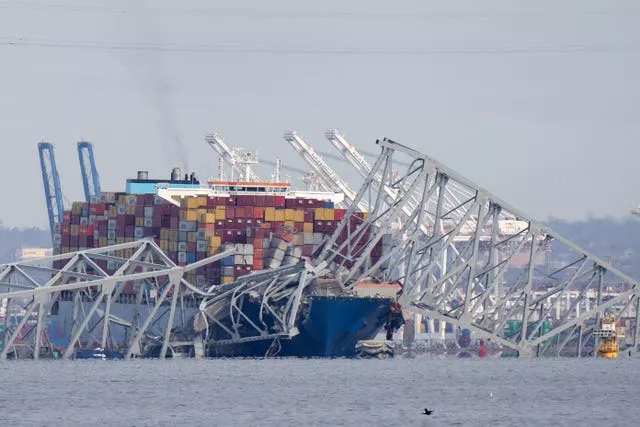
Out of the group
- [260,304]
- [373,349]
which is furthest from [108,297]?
[373,349]

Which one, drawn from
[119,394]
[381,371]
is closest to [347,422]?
[119,394]

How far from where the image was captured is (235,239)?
145m

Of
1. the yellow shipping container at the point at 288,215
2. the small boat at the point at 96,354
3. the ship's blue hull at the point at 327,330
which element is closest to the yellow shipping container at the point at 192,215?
the yellow shipping container at the point at 288,215

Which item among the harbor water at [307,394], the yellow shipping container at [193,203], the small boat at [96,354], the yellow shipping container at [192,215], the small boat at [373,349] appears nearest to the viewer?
the harbor water at [307,394]

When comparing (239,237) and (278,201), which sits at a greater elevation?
(278,201)

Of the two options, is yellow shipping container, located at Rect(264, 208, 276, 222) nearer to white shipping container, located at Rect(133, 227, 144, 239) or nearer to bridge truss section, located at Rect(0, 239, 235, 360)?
bridge truss section, located at Rect(0, 239, 235, 360)

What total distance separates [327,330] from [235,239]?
17.5 m

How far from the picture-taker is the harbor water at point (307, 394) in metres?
83.1

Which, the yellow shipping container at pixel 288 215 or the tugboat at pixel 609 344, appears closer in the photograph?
the yellow shipping container at pixel 288 215

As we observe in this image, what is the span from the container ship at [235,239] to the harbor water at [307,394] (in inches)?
126

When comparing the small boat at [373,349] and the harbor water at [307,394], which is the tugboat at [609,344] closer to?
the harbor water at [307,394]

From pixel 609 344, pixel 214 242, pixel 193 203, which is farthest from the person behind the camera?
pixel 609 344

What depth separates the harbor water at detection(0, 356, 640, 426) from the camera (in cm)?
8312

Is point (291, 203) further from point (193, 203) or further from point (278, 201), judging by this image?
point (193, 203)
